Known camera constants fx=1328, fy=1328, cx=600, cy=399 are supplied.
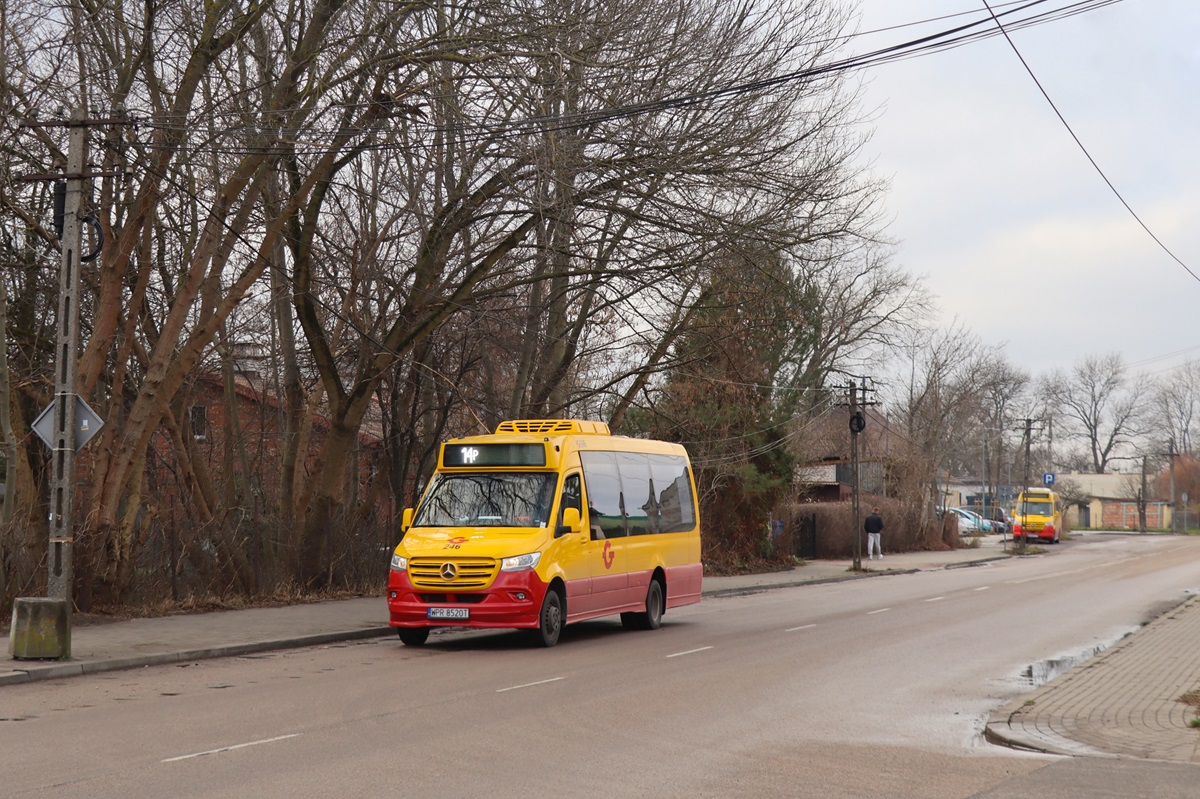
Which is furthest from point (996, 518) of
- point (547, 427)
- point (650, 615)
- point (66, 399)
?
point (66, 399)

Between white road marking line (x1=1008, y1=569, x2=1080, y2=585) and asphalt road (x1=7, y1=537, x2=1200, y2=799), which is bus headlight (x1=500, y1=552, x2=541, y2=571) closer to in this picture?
asphalt road (x1=7, y1=537, x2=1200, y2=799)

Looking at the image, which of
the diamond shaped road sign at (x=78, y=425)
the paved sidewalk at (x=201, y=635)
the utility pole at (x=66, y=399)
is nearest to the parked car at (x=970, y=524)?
the paved sidewalk at (x=201, y=635)

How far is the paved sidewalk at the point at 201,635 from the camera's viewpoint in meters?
13.8

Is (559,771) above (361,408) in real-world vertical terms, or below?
below

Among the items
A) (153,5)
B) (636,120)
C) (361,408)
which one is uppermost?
(153,5)

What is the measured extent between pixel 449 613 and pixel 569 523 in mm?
1961

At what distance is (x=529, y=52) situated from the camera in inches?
723

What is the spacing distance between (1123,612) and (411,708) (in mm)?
16179

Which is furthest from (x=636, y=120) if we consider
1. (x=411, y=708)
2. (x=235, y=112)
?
(x=411, y=708)

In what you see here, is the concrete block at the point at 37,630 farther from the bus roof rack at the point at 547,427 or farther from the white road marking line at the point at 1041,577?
the white road marking line at the point at 1041,577

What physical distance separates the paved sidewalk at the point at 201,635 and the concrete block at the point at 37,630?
0.15m

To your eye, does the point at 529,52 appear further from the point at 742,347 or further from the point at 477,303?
the point at 742,347

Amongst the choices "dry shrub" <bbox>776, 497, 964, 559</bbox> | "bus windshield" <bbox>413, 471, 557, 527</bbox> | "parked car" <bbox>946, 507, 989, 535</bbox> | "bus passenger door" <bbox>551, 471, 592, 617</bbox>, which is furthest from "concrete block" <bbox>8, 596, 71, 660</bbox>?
"parked car" <bbox>946, 507, 989, 535</bbox>

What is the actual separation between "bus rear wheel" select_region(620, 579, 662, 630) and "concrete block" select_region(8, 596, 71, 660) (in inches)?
336
